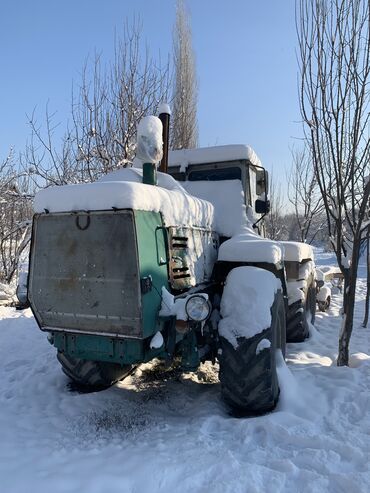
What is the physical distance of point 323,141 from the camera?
473 centimetres

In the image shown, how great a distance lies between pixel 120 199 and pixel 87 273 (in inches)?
23.9

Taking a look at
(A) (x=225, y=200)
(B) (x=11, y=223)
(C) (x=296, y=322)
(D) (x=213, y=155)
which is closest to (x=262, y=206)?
(A) (x=225, y=200)

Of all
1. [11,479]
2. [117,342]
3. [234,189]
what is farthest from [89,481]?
[234,189]

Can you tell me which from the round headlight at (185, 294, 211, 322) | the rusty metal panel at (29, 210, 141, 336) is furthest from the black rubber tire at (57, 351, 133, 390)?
the round headlight at (185, 294, 211, 322)

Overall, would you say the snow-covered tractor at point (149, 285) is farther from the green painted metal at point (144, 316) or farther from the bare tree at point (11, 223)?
the bare tree at point (11, 223)

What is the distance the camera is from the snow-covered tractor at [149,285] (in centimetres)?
292

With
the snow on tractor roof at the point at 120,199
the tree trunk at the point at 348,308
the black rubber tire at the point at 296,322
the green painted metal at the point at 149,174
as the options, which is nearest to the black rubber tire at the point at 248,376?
the snow on tractor roof at the point at 120,199

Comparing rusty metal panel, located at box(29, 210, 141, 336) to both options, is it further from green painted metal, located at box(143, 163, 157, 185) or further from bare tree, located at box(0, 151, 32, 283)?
bare tree, located at box(0, 151, 32, 283)

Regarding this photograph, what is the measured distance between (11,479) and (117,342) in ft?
3.45

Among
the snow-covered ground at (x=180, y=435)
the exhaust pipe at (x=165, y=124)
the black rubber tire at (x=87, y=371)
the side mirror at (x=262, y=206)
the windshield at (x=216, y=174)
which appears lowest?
the snow-covered ground at (x=180, y=435)

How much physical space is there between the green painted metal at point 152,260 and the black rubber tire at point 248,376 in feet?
2.18

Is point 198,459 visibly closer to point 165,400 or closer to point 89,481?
point 89,481

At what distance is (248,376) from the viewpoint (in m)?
3.30

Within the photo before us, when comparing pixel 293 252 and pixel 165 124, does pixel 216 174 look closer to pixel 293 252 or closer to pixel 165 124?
pixel 165 124
